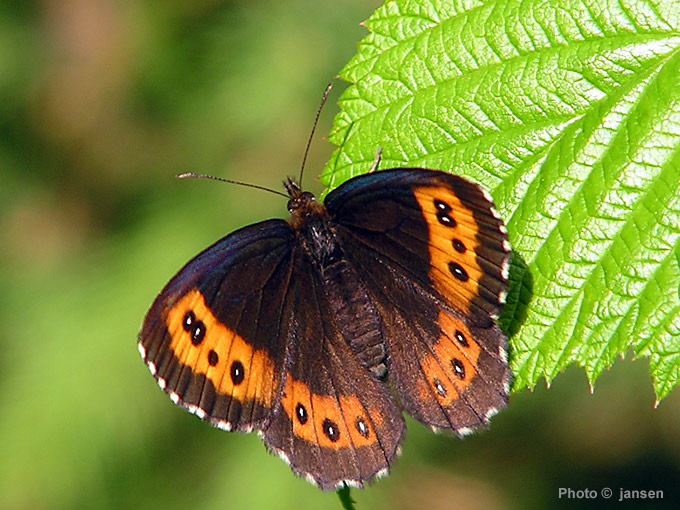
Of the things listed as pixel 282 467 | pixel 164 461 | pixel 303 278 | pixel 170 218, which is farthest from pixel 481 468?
pixel 303 278

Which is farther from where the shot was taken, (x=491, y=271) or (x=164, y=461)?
(x=164, y=461)

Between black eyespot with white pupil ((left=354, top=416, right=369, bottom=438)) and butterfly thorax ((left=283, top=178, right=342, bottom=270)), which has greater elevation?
butterfly thorax ((left=283, top=178, right=342, bottom=270))

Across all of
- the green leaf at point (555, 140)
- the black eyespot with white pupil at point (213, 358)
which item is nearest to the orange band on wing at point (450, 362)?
the green leaf at point (555, 140)

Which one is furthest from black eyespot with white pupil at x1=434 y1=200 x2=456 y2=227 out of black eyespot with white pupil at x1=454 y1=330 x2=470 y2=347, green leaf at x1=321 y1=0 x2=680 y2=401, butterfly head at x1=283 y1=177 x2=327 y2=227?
butterfly head at x1=283 y1=177 x2=327 y2=227

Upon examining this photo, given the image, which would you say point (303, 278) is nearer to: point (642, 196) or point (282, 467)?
point (642, 196)

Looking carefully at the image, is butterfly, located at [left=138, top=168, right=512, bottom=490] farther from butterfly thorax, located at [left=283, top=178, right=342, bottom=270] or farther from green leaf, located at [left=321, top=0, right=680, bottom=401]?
green leaf, located at [left=321, top=0, right=680, bottom=401]

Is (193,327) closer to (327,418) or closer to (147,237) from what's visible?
(327,418)
